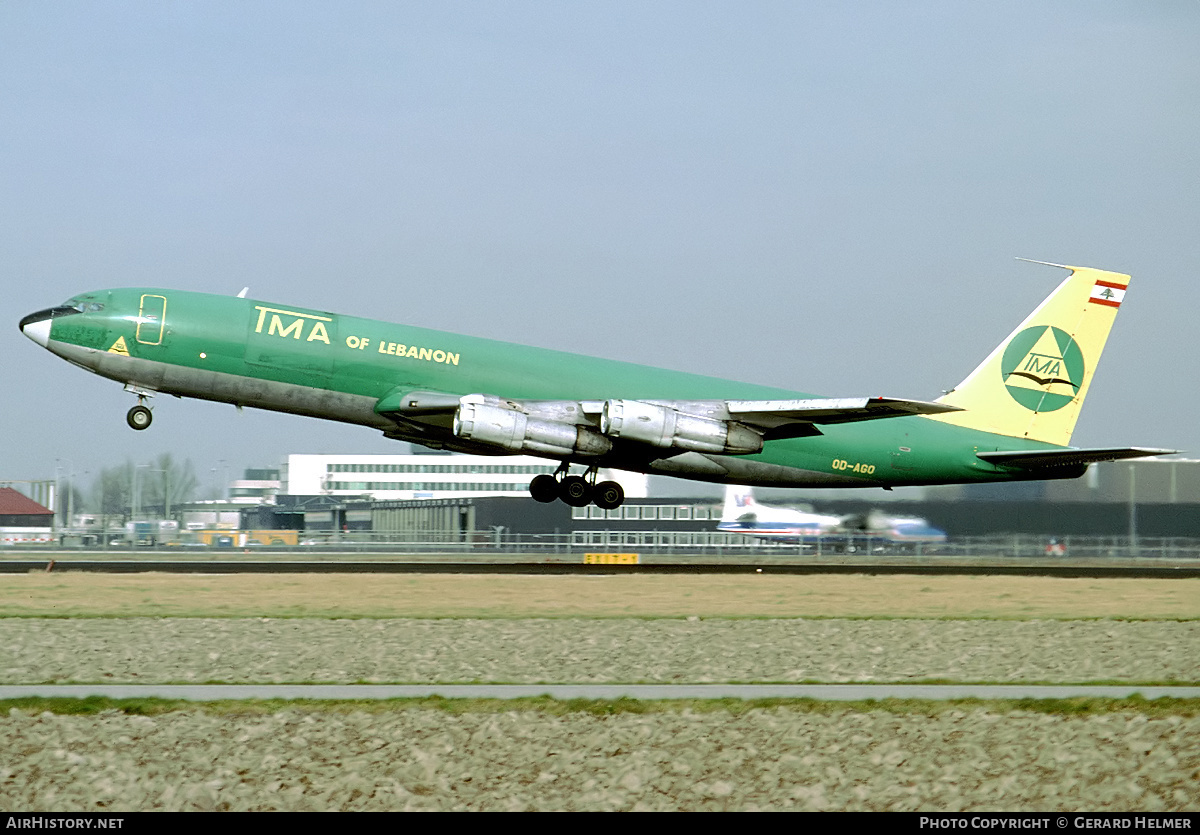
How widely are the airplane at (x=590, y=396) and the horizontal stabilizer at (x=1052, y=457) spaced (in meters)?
0.07

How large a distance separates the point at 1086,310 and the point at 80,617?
32.0 meters

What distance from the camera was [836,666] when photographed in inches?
787

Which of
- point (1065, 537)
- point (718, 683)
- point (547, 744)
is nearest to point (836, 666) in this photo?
point (718, 683)

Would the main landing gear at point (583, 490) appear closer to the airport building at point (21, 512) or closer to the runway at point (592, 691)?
the runway at point (592, 691)

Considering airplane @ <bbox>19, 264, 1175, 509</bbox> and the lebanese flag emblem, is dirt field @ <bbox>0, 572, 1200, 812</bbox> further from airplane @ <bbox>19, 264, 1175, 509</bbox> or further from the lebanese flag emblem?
the lebanese flag emblem

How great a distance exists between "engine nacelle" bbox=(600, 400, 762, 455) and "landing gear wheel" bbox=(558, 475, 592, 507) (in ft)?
9.96

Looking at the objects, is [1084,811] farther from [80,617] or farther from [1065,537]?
[1065,537]

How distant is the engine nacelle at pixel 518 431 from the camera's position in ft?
110

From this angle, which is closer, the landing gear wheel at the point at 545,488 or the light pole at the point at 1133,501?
the landing gear wheel at the point at 545,488

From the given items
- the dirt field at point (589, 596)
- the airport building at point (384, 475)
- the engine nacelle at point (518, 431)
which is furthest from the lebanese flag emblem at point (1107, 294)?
the airport building at point (384, 475)

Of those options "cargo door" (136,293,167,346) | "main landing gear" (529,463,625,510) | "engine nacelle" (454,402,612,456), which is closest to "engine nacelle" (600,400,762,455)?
"engine nacelle" (454,402,612,456)

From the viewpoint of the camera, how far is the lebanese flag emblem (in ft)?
139

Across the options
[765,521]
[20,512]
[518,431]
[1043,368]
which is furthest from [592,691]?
[20,512]

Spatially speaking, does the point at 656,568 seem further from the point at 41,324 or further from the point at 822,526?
the point at 41,324
